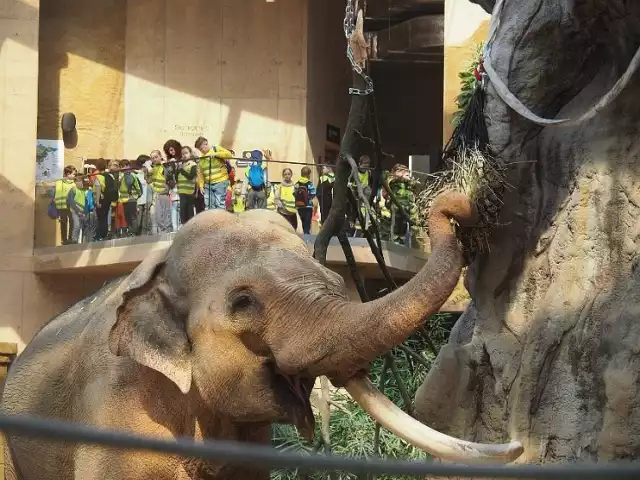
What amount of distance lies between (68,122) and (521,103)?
1593 cm

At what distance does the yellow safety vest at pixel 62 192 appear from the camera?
16.3 m

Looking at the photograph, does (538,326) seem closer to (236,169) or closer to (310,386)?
(310,386)

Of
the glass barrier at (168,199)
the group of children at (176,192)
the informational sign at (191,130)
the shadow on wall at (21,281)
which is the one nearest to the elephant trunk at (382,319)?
the glass barrier at (168,199)

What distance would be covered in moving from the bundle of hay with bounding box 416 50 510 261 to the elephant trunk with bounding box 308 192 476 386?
4.20ft

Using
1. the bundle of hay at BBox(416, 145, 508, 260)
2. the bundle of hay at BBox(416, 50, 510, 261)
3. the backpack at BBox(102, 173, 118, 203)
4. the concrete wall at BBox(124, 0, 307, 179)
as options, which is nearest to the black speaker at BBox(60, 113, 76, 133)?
the concrete wall at BBox(124, 0, 307, 179)

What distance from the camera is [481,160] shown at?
5094mm

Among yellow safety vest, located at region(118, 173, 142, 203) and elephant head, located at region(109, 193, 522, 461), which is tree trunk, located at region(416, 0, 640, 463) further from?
yellow safety vest, located at region(118, 173, 142, 203)

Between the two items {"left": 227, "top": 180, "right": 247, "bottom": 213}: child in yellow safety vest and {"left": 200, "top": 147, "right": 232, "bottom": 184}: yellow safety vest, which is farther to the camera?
{"left": 200, "top": 147, "right": 232, "bottom": 184}: yellow safety vest

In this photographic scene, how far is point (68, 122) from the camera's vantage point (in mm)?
20031

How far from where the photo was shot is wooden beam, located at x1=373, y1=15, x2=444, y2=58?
18.8m

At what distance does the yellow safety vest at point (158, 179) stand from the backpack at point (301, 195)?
1.64 metres

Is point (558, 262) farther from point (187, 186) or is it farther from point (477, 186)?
point (187, 186)

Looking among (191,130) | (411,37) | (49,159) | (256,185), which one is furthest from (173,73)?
(256,185)

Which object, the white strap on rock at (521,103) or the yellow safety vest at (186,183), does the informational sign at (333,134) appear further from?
the white strap on rock at (521,103)
